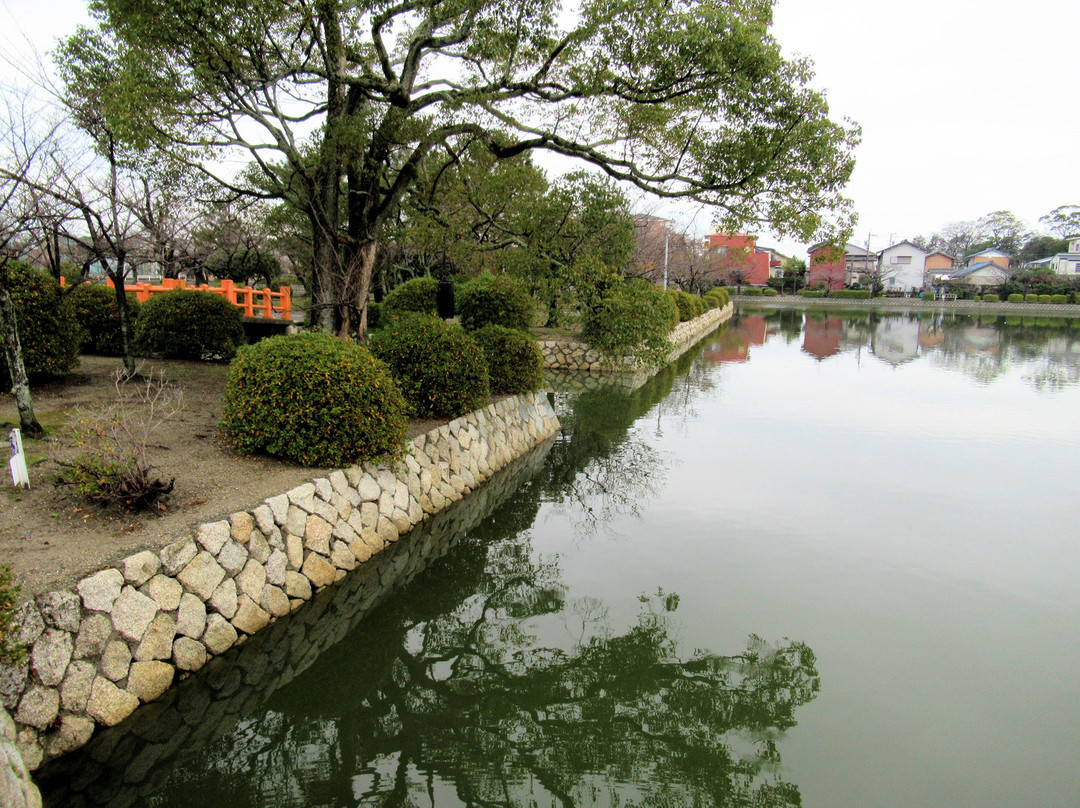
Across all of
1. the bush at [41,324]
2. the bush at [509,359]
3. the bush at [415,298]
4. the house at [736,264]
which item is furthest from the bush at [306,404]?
the house at [736,264]

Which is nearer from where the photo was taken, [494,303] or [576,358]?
[494,303]

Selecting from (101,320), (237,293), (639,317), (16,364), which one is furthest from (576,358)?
(16,364)

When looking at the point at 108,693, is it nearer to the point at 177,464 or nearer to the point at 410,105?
the point at 177,464

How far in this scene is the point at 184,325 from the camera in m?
10.3

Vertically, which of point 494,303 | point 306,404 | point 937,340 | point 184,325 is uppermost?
point 494,303

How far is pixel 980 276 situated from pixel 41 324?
64350 millimetres

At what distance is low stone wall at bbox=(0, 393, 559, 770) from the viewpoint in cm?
320

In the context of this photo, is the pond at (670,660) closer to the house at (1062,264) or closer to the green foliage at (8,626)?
the green foliage at (8,626)

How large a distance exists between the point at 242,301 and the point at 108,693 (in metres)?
11.4

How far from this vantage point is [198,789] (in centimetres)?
316

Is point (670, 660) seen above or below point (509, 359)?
below

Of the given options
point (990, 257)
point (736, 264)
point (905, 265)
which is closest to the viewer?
point (736, 264)

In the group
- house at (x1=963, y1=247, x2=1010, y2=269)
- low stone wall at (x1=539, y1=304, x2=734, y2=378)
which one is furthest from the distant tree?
low stone wall at (x1=539, y1=304, x2=734, y2=378)

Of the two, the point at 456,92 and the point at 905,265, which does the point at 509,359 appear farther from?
the point at 905,265
